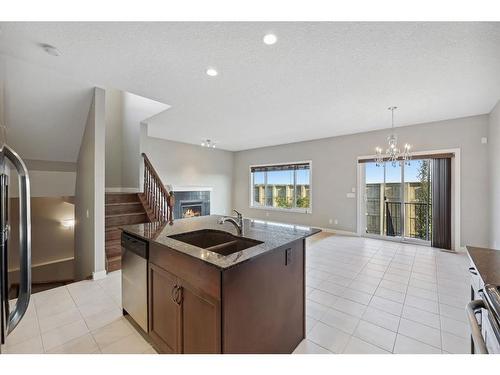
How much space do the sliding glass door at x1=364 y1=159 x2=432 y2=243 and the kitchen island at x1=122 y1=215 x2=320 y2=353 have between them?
441 centimetres

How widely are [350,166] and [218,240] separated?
475cm

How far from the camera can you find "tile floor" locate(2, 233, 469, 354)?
176 cm

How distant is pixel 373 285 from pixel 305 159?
4.20m

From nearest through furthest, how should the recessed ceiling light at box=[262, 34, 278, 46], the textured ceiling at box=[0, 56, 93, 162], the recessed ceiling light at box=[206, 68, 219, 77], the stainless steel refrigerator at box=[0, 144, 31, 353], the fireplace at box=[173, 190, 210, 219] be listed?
the stainless steel refrigerator at box=[0, 144, 31, 353] < the recessed ceiling light at box=[262, 34, 278, 46] < the recessed ceiling light at box=[206, 68, 219, 77] < the textured ceiling at box=[0, 56, 93, 162] < the fireplace at box=[173, 190, 210, 219]

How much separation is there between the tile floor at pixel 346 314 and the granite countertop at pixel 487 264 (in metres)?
0.87

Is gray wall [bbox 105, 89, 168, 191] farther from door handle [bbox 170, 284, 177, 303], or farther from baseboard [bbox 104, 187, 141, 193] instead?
door handle [bbox 170, 284, 177, 303]

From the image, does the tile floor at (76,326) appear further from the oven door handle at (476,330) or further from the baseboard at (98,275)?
the oven door handle at (476,330)

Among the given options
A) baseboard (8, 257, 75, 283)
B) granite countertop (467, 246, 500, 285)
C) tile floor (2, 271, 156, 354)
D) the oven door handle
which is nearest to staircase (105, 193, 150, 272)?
tile floor (2, 271, 156, 354)

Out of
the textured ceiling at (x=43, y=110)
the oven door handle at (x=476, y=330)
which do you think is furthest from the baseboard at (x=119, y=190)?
the oven door handle at (x=476, y=330)

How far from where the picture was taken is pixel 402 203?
196 inches

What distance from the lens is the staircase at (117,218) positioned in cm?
333

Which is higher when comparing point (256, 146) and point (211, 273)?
point (256, 146)
